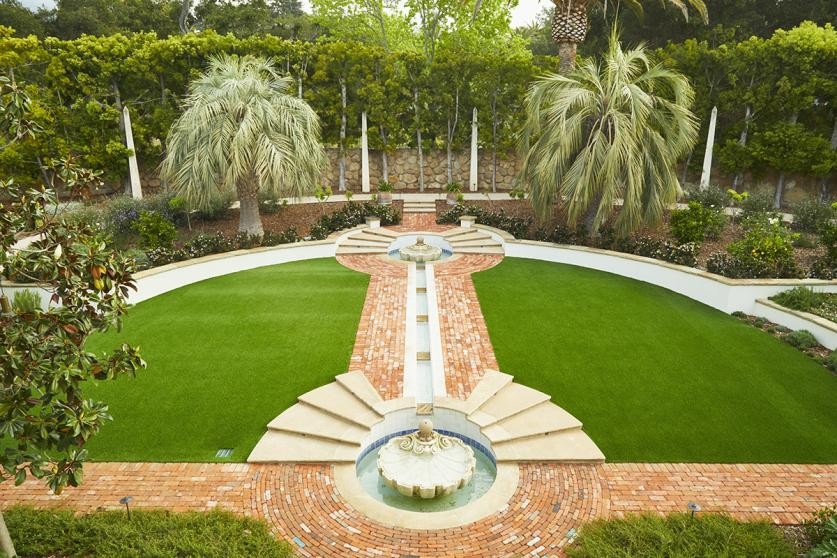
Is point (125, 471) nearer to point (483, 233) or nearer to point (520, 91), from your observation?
point (483, 233)

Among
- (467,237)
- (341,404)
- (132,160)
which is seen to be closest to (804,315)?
(341,404)

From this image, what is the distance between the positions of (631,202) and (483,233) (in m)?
5.82

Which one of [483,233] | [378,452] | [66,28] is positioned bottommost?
[378,452]

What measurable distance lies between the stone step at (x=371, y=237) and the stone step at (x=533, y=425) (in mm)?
11164

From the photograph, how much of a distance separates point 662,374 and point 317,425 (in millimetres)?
6546

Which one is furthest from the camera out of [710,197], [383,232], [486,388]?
[383,232]

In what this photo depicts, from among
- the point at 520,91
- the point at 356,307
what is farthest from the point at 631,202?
the point at 520,91

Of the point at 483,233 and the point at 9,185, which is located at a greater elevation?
the point at 9,185

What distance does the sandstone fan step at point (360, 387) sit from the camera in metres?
9.23

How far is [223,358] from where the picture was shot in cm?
1098

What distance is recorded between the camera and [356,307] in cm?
1352

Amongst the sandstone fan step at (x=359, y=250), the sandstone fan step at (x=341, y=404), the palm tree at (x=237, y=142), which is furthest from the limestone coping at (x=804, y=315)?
the palm tree at (x=237, y=142)

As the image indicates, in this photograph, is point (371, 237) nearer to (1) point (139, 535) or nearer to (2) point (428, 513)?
(2) point (428, 513)

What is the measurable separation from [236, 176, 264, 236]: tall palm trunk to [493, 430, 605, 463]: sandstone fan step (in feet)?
42.5
